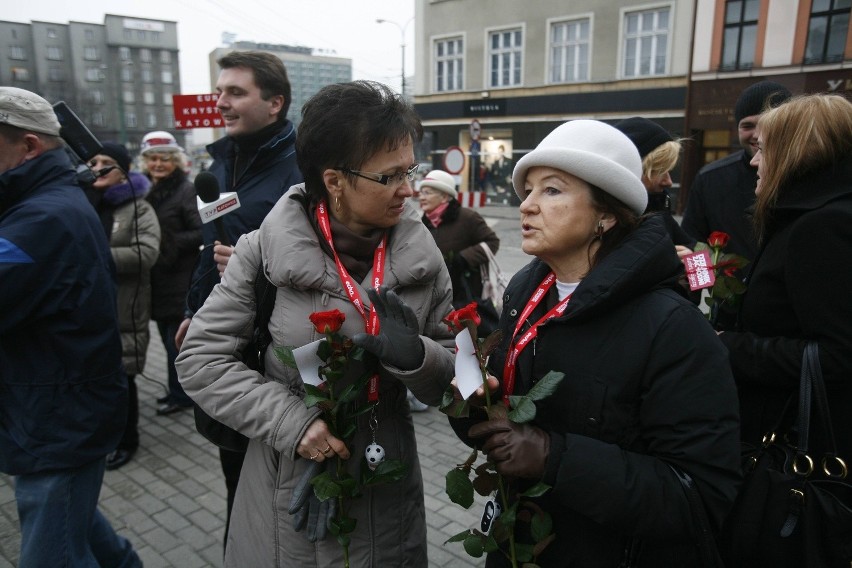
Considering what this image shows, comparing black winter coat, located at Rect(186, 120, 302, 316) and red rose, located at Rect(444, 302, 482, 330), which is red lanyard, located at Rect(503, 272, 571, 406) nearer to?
red rose, located at Rect(444, 302, 482, 330)

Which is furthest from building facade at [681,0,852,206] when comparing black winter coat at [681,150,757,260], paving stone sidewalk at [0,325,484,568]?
paving stone sidewalk at [0,325,484,568]

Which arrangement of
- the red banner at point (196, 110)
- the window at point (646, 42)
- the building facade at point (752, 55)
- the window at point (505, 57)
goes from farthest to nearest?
1. the window at point (505, 57)
2. the window at point (646, 42)
3. the building facade at point (752, 55)
4. the red banner at point (196, 110)

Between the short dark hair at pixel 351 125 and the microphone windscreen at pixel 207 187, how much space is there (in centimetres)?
79

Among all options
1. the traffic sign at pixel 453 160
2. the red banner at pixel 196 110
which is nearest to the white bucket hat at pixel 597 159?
the red banner at pixel 196 110

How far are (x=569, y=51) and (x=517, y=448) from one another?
2510cm

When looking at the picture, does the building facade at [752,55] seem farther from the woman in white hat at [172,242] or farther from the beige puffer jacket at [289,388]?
the beige puffer jacket at [289,388]

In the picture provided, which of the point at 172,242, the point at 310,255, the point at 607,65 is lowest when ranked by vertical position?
the point at 172,242

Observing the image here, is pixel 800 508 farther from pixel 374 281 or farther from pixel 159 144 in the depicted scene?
pixel 159 144

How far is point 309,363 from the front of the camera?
1.59m

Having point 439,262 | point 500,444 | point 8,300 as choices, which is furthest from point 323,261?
point 8,300

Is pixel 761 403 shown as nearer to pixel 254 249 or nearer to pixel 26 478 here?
pixel 254 249

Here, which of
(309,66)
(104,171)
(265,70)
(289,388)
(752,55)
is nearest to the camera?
(289,388)

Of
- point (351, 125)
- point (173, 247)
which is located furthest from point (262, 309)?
point (173, 247)

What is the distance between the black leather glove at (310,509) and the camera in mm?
1620
